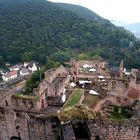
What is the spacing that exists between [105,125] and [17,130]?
632 cm

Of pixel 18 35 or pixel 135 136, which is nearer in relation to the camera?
pixel 135 136

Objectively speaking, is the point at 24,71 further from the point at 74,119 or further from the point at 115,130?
the point at 115,130

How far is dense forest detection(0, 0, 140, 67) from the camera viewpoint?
93.7 meters

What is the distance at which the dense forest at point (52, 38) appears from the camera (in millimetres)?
93688

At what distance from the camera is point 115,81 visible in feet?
89.8

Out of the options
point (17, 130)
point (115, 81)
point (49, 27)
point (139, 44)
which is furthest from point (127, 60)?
point (17, 130)

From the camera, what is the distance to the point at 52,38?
110250 mm

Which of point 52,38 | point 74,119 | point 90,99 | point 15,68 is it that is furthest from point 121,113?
point 52,38

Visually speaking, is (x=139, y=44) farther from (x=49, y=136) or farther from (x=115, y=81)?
(x=49, y=136)

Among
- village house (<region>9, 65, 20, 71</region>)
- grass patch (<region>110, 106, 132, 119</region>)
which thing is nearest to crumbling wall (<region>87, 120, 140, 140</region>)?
grass patch (<region>110, 106, 132, 119</region>)

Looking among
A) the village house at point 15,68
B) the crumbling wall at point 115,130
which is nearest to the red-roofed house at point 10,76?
the village house at point 15,68

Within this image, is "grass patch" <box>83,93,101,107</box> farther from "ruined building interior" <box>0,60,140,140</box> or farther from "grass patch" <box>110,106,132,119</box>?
"grass patch" <box>110,106,132,119</box>

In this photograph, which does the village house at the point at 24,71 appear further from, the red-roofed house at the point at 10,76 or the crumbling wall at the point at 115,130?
the crumbling wall at the point at 115,130

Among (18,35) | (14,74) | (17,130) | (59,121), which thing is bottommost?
(14,74)
